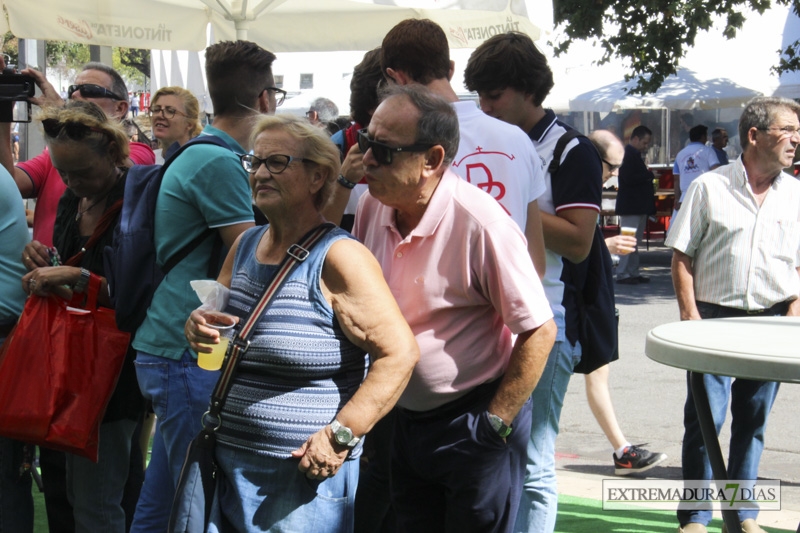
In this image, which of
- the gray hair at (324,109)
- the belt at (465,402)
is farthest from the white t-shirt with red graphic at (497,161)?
the gray hair at (324,109)

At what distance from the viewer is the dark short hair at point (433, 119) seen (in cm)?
272

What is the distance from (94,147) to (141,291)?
659 millimetres

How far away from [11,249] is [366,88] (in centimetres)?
152

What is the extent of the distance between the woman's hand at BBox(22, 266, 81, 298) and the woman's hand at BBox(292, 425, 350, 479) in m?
1.46

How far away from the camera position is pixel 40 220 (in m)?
4.36

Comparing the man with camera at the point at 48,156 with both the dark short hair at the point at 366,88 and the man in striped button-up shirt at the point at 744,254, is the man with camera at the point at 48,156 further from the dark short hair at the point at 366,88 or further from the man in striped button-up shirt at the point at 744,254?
the man in striped button-up shirt at the point at 744,254

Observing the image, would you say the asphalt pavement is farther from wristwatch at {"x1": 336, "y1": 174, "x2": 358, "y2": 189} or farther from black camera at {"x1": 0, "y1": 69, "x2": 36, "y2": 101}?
black camera at {"x1": 0, "y1": 69, "x2": 36, "y2": 101}

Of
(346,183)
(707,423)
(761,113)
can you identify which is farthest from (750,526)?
(346,183)

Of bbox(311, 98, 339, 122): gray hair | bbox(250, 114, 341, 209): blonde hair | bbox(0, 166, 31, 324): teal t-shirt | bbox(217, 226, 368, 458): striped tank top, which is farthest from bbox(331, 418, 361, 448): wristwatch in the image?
bbox(311, 98, 339, 122): gray hair

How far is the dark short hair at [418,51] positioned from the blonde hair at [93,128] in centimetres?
115

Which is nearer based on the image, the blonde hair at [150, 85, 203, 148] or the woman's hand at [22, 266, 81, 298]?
the woman's hand at [22, 266, 81, 298]

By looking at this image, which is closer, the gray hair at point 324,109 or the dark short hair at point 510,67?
the dark short hair at point 510,67

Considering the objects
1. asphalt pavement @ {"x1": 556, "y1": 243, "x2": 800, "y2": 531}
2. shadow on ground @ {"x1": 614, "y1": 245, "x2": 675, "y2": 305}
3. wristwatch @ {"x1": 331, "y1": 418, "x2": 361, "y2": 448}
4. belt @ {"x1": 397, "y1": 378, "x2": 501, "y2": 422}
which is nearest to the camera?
wristwatch @ {"x1": 331, "y1": 418, "x2": 361, "y2": 448}

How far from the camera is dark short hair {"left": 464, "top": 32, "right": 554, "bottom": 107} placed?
11.5 ft
